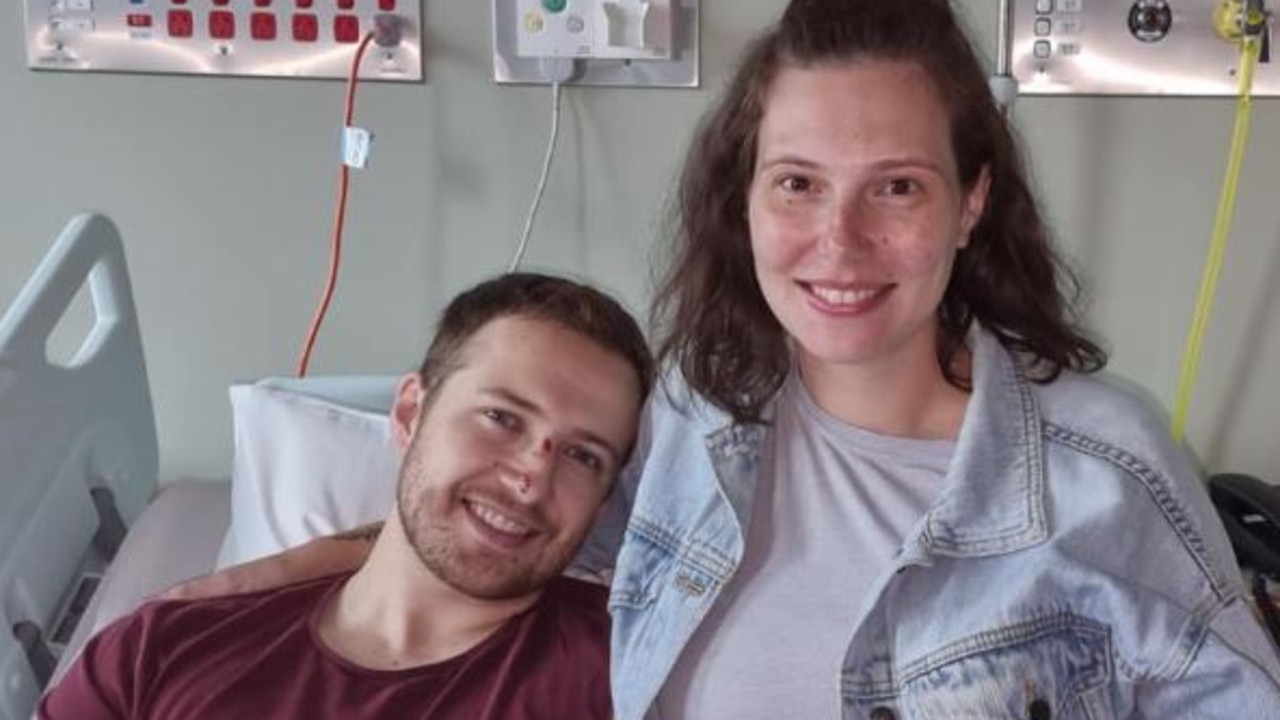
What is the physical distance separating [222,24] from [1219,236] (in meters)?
1.49

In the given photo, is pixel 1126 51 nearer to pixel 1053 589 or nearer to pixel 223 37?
pixel 1053 589

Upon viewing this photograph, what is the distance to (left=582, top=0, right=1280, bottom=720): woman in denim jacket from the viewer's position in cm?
115

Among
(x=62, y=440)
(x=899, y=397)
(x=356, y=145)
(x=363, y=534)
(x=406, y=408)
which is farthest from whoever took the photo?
(x=356, y=145)

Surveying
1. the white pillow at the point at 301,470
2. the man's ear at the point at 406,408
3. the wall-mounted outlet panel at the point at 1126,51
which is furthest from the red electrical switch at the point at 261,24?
the wall-mounted outlet panel at the point at 1126,51

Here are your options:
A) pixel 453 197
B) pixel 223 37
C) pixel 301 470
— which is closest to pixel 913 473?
pixel 301 470

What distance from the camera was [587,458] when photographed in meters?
1.41

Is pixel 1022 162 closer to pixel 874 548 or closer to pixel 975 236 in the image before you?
pixel 975 236

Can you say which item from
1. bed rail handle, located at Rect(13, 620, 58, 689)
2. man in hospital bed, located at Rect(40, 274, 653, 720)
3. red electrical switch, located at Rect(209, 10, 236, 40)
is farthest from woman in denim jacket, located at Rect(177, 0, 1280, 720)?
red electrical switch, located at Rect(209, 10, 236, 40)

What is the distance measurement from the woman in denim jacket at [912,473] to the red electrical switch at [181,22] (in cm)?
103

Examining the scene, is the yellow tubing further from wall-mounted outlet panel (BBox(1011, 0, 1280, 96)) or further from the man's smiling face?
the man's smiling face

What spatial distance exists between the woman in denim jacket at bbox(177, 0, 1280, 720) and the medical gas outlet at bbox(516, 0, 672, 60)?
66cm

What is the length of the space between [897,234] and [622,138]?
3.17 feet

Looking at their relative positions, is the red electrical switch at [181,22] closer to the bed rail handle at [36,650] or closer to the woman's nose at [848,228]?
the bed rail handle at [36,650]

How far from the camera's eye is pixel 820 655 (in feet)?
3.96
